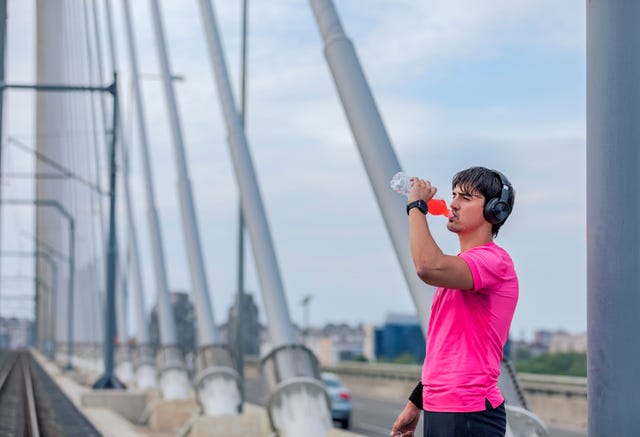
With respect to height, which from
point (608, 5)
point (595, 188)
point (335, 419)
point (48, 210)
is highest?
point (48, 210)

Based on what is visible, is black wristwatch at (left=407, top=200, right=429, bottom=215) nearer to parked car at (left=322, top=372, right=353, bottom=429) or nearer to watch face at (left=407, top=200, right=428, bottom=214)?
watch face at (left=407, top=200, right=428, bottom=214)

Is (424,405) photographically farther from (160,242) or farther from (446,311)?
(160,242)

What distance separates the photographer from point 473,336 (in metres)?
3.60

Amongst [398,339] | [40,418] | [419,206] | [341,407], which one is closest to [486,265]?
[419,206]

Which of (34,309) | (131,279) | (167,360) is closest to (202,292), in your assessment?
(167,360)

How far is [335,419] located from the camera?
2747 cm

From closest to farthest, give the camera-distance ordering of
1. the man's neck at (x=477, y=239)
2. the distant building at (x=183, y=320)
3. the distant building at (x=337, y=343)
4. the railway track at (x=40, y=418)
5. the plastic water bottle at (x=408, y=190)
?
the plastic water bottle at (x=408, y=190), the man's neck at (x=477, y=239), the railway track at (x=40, y=418), the distant building at (x=183, y=320), the distant building at (x=337, y=343)

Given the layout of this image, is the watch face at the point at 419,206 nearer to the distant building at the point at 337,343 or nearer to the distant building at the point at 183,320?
the distant building at the point at 337,343

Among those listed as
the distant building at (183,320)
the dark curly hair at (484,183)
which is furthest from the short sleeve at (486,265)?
the distant building at (183,320)

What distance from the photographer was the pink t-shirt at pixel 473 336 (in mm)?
3580

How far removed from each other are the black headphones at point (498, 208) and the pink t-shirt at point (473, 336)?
95 mm

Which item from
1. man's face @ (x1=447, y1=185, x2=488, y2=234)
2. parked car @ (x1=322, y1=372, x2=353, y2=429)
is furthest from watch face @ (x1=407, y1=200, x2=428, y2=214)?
parked car @ (x1=322, y1=372, x2=353, y2=429)

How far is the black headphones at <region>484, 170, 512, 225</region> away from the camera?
12.1 feet

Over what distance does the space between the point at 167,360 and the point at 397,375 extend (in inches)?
788
